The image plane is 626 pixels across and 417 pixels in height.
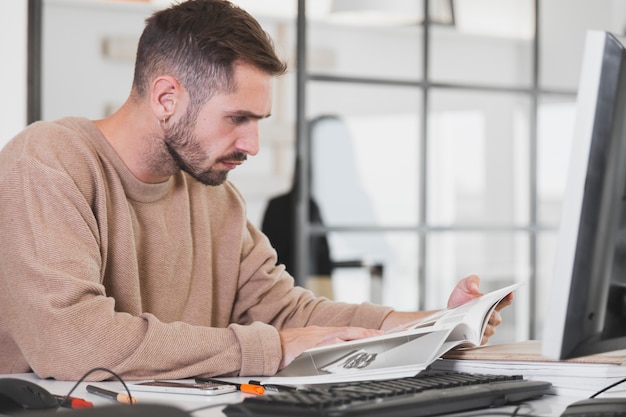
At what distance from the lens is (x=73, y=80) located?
3.03m

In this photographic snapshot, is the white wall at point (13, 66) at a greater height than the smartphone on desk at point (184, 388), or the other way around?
the white wall at point (13, 66)

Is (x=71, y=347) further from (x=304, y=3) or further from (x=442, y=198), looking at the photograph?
(x=442, y=198)

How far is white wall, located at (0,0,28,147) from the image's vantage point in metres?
2.91

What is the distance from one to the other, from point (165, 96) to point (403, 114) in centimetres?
181

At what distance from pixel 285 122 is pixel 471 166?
2.62 feet

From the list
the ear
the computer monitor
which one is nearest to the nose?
the ear

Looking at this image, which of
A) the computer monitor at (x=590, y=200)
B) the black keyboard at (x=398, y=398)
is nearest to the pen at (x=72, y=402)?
the black keyboard at (x=398, y=398)

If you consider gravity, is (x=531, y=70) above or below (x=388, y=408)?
above

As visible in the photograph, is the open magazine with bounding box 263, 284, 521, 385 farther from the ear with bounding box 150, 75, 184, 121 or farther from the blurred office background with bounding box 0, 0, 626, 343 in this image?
the blurred office background with bounding box 0, 0, 626, 343

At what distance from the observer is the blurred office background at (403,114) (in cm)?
305

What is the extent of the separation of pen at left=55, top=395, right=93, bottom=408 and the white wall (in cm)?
186

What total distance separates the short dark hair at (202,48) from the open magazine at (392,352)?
0.58 metres

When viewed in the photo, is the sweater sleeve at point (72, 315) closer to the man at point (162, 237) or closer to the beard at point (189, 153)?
the man at point (162, 237)

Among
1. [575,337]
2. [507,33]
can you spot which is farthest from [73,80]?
[575,337]
